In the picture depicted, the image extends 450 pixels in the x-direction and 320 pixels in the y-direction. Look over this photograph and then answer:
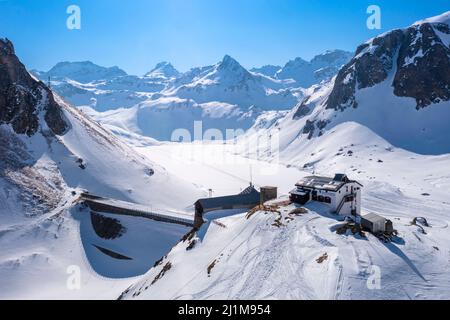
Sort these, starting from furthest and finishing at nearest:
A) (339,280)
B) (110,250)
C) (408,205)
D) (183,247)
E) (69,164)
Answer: (69,164) < (408,205) < (110,250) < (183,247) < (339,280)

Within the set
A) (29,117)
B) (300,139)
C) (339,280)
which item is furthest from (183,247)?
(300,139)

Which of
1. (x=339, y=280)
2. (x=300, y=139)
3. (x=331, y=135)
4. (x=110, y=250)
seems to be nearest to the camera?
(x=339, y=280)

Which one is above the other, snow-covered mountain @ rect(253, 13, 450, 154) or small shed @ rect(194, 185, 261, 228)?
snow-covered mountain @ rect(253, 13, 450, 154)

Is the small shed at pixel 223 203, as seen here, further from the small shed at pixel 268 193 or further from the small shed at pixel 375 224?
the small shed at pixel 375 224

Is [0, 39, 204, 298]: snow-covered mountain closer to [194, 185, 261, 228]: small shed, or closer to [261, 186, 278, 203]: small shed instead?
[194, 185, 261, 228]: small shed

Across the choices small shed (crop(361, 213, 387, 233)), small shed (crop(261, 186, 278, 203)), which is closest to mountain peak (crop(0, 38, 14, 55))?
small shed (crop(261, 186, 278, 203))
